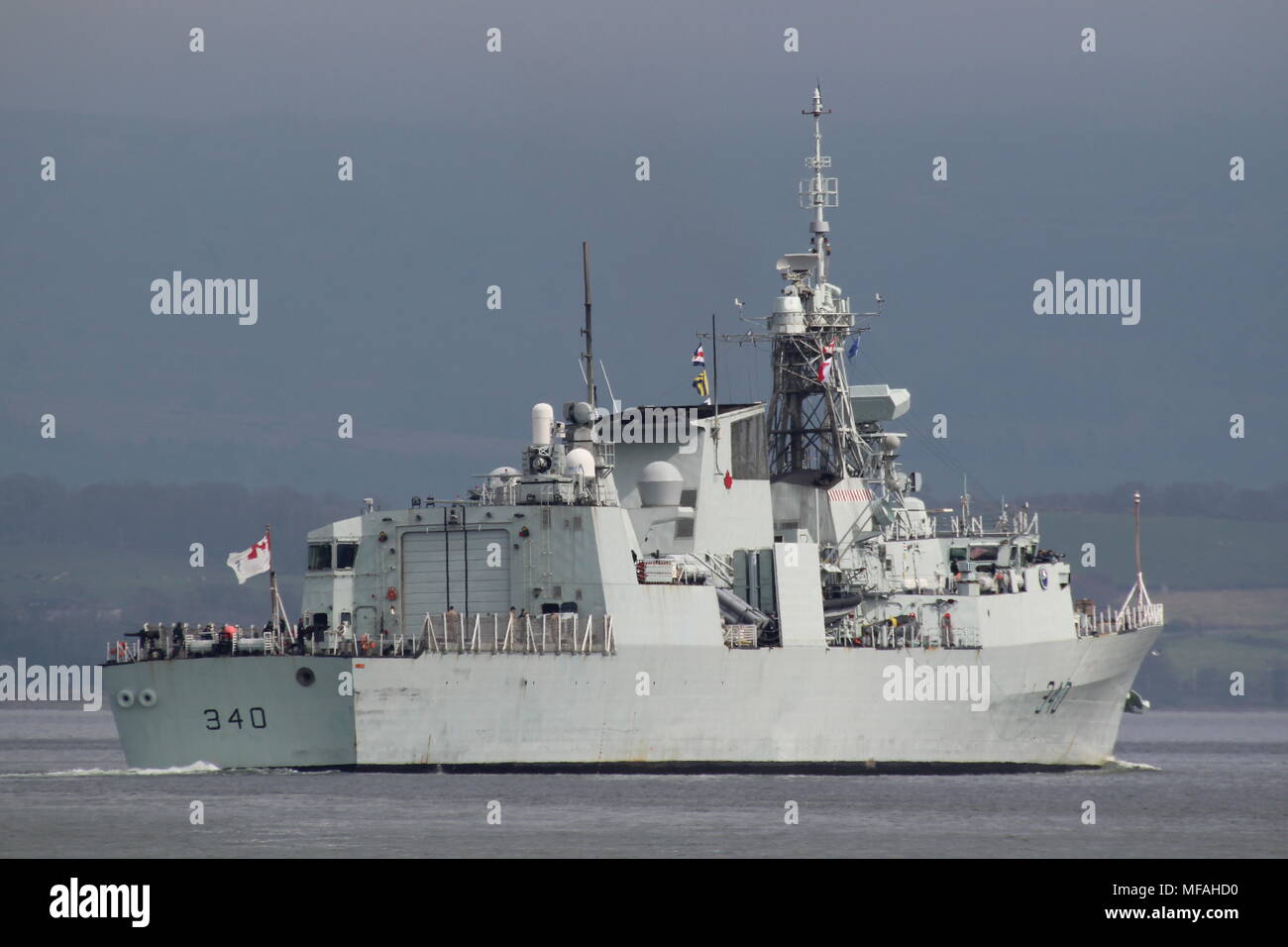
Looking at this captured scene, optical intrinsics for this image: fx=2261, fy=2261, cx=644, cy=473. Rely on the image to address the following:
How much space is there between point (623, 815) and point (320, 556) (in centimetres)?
1410

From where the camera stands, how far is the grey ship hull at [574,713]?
4806 cm

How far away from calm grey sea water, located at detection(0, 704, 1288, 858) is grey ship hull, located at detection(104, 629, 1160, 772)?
664 mm

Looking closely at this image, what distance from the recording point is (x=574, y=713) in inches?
1972

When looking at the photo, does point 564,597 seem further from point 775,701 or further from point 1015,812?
point 1015,812

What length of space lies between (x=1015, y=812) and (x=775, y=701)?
29.1ft

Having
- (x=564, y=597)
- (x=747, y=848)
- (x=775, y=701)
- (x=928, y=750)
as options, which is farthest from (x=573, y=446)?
(x=747, y=848)

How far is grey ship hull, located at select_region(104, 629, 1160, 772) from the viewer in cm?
4806

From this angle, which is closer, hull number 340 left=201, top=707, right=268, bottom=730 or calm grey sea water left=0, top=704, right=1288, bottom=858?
calm grey sea water left=0, top=704, right=1288, bottom=858
